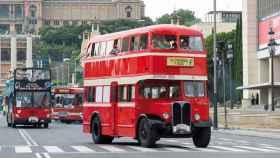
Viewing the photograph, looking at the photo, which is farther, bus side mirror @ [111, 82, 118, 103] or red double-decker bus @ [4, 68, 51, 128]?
red double-decker bus @ [4, 68, 51, 128]

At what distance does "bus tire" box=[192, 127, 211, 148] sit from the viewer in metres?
32.1

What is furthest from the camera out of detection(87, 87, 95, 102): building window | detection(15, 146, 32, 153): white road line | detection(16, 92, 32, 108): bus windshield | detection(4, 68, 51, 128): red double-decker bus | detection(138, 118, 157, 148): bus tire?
detection(16, 92, 32, 108): bus windshield

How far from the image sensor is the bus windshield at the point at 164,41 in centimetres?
3216

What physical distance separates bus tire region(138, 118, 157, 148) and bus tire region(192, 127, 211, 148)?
1.56 m

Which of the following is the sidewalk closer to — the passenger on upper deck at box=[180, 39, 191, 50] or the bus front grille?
the passenger on upper deck at box=[180, 39, 191, 50]

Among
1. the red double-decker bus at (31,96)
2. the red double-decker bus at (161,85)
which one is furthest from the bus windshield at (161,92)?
the red double-decker bus at (31,96)

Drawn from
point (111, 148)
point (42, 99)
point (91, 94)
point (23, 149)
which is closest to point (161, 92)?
point (111, 148)

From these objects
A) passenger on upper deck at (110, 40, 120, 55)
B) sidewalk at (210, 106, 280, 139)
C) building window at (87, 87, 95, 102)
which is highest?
passenger on upper deck at (110, 40, 120, 55)

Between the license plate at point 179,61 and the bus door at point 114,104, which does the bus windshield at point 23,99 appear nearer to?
the bus door at point 114,104

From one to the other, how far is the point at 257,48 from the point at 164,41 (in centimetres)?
9175

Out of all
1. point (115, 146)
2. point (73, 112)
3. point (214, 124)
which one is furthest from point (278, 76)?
point (115, 146)

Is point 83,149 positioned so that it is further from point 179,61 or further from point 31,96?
point 31,96

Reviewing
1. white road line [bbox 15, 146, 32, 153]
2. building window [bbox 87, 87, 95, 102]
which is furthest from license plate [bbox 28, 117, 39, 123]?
white road line [bbox 15, 146, 32, 153]

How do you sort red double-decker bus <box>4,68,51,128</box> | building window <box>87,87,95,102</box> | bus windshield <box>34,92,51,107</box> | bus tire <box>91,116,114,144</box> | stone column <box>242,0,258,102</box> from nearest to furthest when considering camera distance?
bus tire <box>91,116,114,144</box>
building window <box>87,87,95,102</box>
red double-decker bus <box>4,68,51,128</box>
bus windshield <box>34,92,51,107</box>
stone column <box>242,0,258,102</box>
